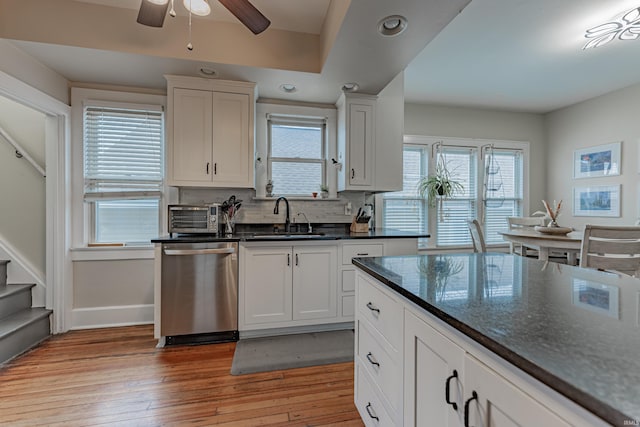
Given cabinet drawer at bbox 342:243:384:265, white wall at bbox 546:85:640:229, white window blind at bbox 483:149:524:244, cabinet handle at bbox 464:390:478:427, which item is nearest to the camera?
cabinet handle at bbox 464:390:478:427

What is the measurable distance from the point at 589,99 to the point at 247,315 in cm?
542

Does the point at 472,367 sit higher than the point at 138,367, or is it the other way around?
the point at 472,367

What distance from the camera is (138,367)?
7.12 ft

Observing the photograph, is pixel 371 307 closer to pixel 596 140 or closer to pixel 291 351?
pixel 291 351

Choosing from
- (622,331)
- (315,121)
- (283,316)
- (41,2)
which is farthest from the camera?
(315,121)

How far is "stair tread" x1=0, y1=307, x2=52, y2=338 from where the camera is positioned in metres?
2.30

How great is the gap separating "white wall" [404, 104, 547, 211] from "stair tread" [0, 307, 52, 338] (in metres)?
4.68

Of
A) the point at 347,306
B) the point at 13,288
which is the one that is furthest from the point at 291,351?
the point at 13,288

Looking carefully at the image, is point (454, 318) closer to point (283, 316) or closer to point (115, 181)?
point (283, 316)

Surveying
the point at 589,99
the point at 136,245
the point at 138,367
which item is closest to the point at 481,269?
the point at 138,367

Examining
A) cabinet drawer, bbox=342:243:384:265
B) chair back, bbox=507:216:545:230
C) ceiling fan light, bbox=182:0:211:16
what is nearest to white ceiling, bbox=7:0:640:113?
ceiling fan light, bbox=182:0:211:16

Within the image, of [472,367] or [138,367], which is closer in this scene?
[472,367]

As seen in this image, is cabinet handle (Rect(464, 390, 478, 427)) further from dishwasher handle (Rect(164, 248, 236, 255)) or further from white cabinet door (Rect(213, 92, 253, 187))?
white cabinet door (Rect(213, 92, 253, 187))

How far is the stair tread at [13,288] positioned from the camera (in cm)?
255
